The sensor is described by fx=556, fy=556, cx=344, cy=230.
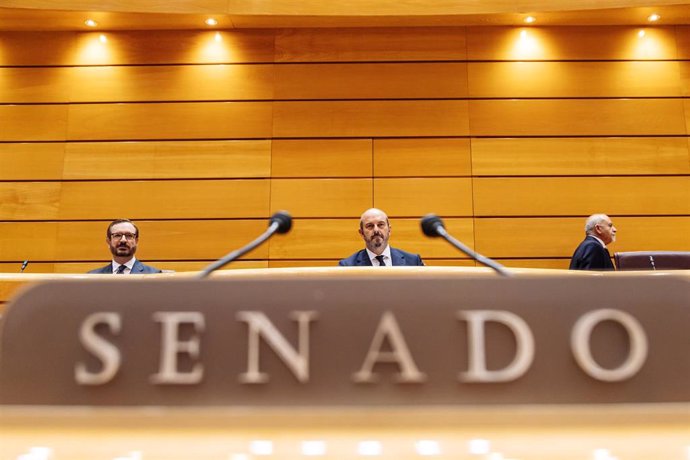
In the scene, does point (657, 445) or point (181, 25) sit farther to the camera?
point (181, 25)

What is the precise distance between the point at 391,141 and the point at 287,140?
33.8 inches

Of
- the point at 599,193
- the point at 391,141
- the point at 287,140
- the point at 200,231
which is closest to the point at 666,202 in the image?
the point at 599,193

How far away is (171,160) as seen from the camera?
4.58m

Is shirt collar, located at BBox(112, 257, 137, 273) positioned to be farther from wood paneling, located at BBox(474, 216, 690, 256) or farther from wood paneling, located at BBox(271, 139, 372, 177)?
wood paneling, located at BBox(474, 216, 690, 256)

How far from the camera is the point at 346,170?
4.56m

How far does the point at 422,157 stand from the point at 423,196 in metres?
0.33

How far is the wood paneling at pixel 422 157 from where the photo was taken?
14.9ft

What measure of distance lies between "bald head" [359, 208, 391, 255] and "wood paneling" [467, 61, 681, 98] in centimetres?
175

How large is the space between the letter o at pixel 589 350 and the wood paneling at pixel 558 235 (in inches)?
146

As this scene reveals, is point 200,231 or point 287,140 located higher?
point 287,140

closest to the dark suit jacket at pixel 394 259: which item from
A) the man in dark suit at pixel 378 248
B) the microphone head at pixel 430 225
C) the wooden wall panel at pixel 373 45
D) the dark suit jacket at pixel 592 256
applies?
the man in dark suit at pixel 378 248

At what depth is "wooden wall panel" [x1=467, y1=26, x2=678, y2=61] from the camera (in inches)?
183

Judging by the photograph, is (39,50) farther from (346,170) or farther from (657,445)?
(657,445)

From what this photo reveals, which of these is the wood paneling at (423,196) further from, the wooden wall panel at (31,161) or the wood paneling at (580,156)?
the wooden wall panel at (31,161)
